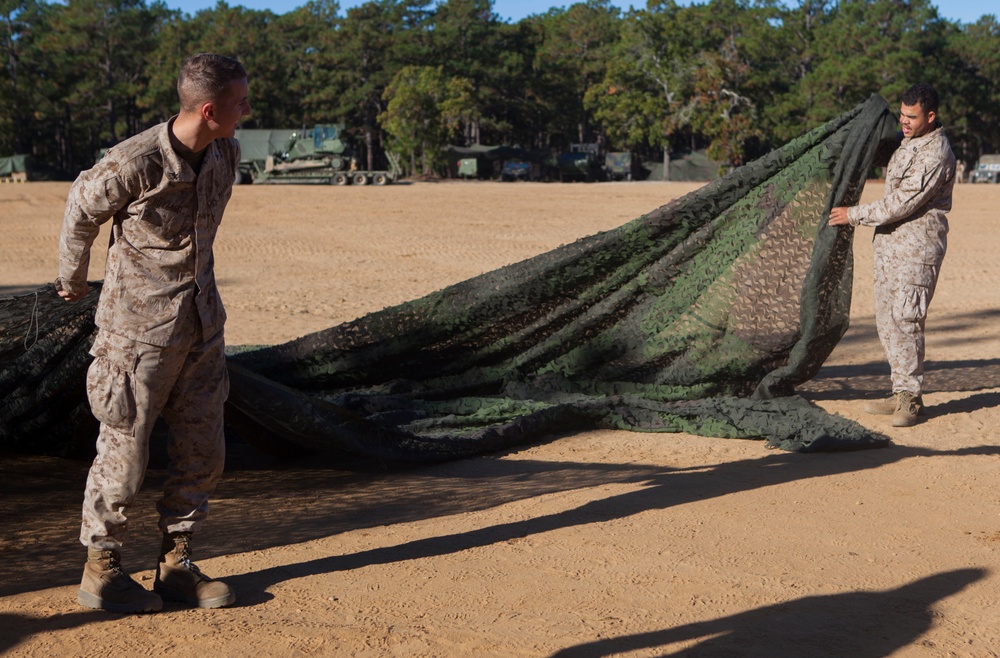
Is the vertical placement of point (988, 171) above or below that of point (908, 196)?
below

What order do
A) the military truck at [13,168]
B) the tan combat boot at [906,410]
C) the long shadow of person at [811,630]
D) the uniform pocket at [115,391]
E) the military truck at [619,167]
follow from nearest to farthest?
the long shadow of person at [811,630] < the uniform pocket at [115,391] < the tan combat boot at [906,410] < the military truck at [13,168] < the military truck at [619,167]

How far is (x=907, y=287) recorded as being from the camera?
5.93m

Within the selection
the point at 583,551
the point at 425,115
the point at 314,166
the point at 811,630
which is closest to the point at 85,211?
the point at 583,551

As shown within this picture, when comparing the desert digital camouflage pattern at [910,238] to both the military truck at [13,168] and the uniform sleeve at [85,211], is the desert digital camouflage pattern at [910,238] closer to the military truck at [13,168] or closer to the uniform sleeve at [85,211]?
the uniform sleeve at [85,211]

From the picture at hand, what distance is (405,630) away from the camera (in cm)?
321

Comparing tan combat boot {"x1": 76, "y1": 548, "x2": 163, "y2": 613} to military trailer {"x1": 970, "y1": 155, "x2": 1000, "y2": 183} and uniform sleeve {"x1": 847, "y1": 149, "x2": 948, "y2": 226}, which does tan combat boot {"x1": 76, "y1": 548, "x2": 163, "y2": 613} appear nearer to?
uniform sleeve {"x1": 847, "y1": 149, "x2": 948, "y2": 226}

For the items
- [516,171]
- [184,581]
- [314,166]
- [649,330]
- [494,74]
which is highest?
[494,74]

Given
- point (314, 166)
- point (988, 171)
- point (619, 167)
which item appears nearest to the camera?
point (314, 166)

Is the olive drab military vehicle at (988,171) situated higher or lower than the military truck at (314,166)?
lower

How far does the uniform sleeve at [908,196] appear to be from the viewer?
5770 mm

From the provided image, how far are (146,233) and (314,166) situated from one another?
32.8m

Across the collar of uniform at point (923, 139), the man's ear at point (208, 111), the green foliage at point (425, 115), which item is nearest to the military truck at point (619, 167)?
the green foliage at point (425, 115)

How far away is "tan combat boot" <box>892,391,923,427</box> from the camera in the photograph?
19.7ft

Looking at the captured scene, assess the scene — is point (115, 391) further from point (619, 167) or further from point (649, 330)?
point (619, 167)
